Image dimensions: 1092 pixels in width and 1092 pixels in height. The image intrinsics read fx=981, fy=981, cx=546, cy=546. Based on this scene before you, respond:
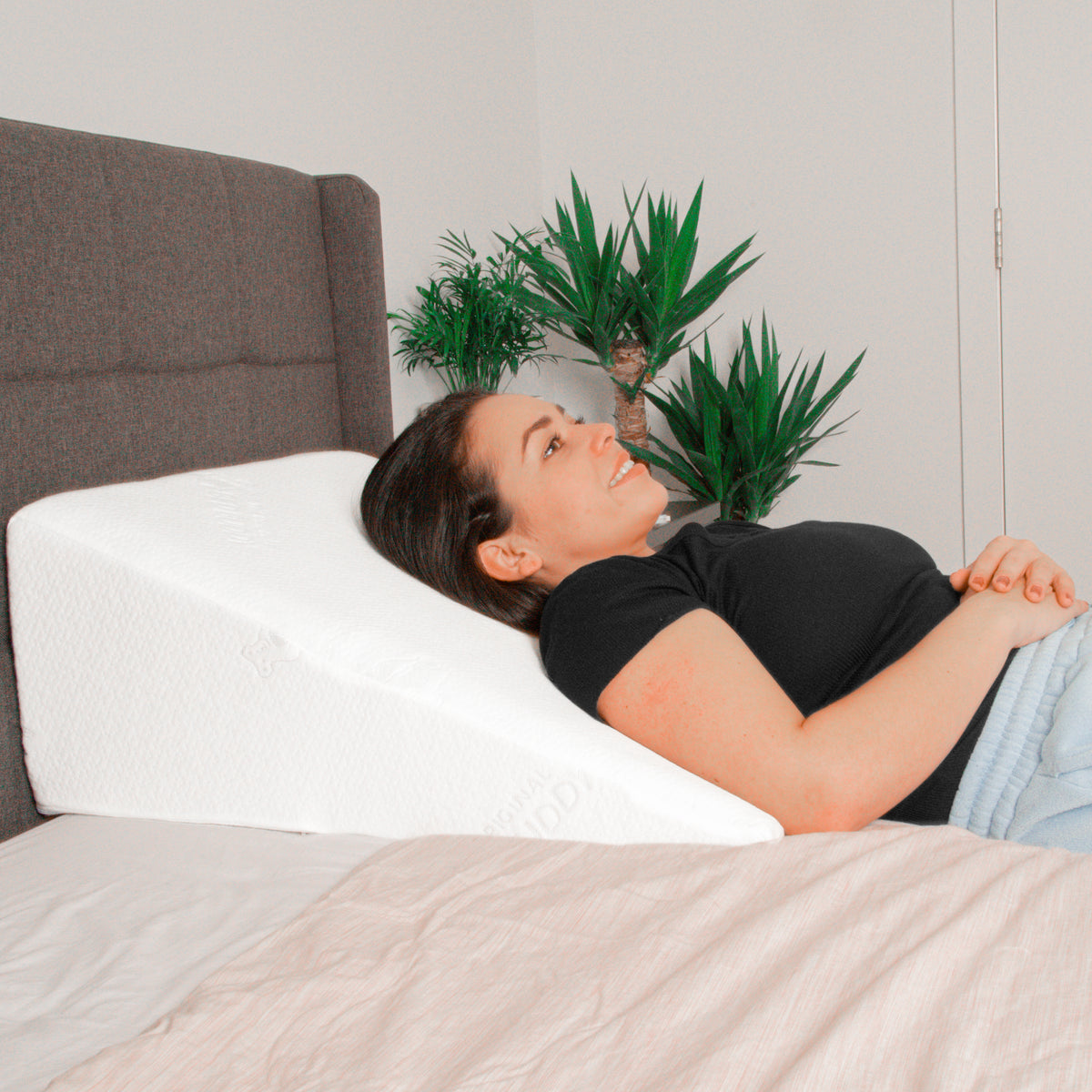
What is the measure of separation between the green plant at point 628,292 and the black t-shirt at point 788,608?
1.69 meters

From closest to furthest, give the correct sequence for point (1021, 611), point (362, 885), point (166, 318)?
point (362, 885) → point (1021, 611) → point (166, 318)

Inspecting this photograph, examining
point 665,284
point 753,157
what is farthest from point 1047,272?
point 665,284

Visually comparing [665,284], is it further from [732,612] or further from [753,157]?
[732,612]

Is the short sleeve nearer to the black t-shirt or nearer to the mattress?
the black t-shirt

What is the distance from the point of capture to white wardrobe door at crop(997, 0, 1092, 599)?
2.92 metres

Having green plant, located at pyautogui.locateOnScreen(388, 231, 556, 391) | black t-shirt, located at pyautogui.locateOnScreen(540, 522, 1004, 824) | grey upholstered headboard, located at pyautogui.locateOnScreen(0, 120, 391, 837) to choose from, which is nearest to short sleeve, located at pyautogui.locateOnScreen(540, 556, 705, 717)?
black t-shirt, located at pyautogui.locateOnScreen(540, 522, 1004, 824)

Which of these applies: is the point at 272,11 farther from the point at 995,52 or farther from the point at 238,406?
the point at 995,52

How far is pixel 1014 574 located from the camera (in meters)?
1.17

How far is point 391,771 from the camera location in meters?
0.99

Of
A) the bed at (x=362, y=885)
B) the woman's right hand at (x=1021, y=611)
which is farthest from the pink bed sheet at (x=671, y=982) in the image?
the woman's right hand at (x=1021, y=611)

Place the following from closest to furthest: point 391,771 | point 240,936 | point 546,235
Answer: point 240,936, point 391,771, point 546,235

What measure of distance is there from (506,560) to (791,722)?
452mm

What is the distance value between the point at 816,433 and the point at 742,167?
3.05 feet

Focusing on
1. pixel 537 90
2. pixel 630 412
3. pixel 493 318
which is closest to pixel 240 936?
pixel 493 318
